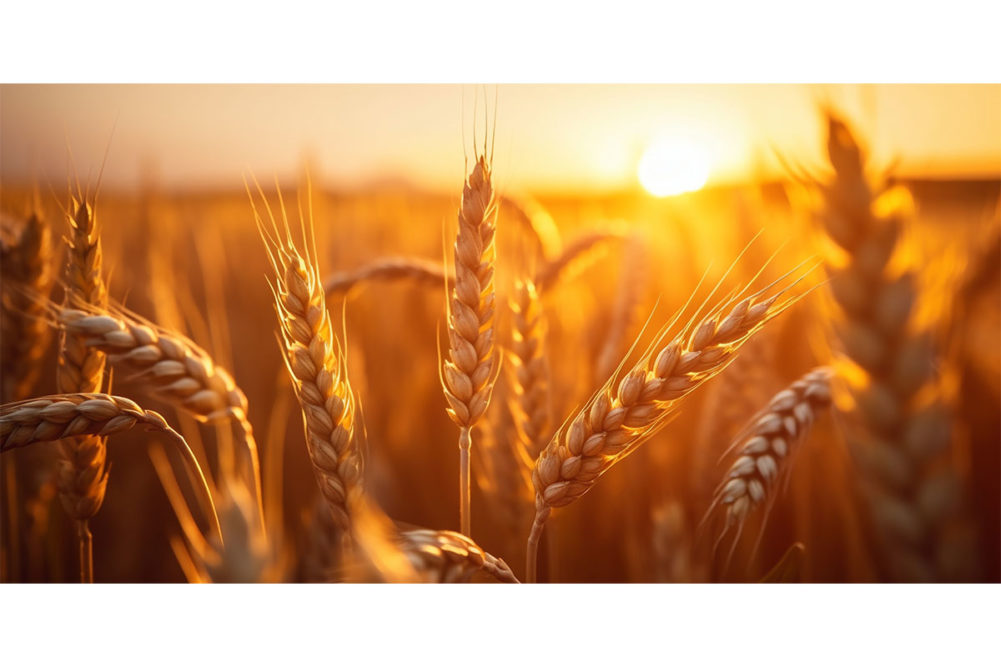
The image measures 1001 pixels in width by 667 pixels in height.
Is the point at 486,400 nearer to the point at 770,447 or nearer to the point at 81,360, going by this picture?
the point at 770,447

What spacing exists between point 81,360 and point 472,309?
942mm

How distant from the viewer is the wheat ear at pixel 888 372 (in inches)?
35.3

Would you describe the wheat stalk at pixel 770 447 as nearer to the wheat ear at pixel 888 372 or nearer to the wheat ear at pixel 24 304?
the wheat ear at pixel 888 372

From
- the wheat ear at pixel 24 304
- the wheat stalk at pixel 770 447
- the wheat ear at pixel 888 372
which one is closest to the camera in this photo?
the wheat ear at pixel 888 372

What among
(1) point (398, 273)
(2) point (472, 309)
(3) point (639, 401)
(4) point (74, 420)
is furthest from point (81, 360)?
(3) point (639, 401)

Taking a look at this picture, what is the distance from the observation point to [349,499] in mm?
1162

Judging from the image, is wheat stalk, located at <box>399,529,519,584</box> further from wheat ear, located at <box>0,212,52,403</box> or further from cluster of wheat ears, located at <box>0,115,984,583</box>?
wheat ear, located at <box>0,212,52,403</box>

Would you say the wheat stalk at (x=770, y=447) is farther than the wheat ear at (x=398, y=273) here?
No

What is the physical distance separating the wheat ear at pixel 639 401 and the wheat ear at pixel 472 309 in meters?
0.19

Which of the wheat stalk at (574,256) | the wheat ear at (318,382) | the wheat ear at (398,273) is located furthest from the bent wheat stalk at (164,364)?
the wheat stalk at (574,256)

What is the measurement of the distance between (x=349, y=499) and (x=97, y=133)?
1.29m
